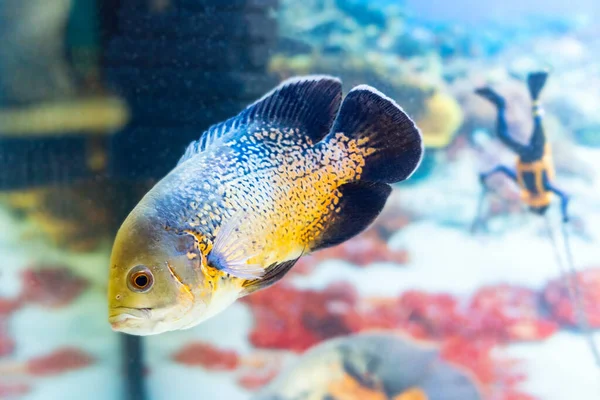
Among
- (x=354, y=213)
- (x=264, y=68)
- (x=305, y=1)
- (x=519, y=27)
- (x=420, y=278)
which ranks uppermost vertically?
(x=519, y=27)

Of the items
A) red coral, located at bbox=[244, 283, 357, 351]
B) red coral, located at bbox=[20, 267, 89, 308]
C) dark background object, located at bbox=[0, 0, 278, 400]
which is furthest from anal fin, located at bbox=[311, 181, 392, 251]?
red coral, located at bbox=[20, 267, 89, 308]

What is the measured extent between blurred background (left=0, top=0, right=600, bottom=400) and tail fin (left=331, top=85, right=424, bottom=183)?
859 millimetres

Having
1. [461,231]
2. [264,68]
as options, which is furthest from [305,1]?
[461,231]

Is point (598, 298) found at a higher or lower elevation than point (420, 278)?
lower

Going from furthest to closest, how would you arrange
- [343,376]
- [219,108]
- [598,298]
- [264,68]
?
[598,298] → [343,376] → [264,68] → [219,108]

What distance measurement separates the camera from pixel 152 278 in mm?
537

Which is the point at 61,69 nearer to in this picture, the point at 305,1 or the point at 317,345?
the point at 305,1

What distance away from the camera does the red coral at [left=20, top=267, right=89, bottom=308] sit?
206 centimetres

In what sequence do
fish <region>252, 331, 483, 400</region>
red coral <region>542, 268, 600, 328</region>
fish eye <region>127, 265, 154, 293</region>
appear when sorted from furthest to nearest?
1. red coral <region>542, 268, 600, 328</region>
2. fish <region>252, 331, 483, 400</region>
3. fish eye <region>127, 265, 154, 293</region>

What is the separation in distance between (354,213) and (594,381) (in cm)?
222

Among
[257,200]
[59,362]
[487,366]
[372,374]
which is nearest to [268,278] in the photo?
[257,200]

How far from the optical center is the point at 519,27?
9.00 feet

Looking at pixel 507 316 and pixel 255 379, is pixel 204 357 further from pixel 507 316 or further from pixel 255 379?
pixel 507 316

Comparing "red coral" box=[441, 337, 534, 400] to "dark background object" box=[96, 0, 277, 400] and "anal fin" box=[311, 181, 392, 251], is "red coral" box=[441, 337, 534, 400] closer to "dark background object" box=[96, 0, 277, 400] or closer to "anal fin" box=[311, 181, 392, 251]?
"dark background object" box=[96, 0, 277, 400]
